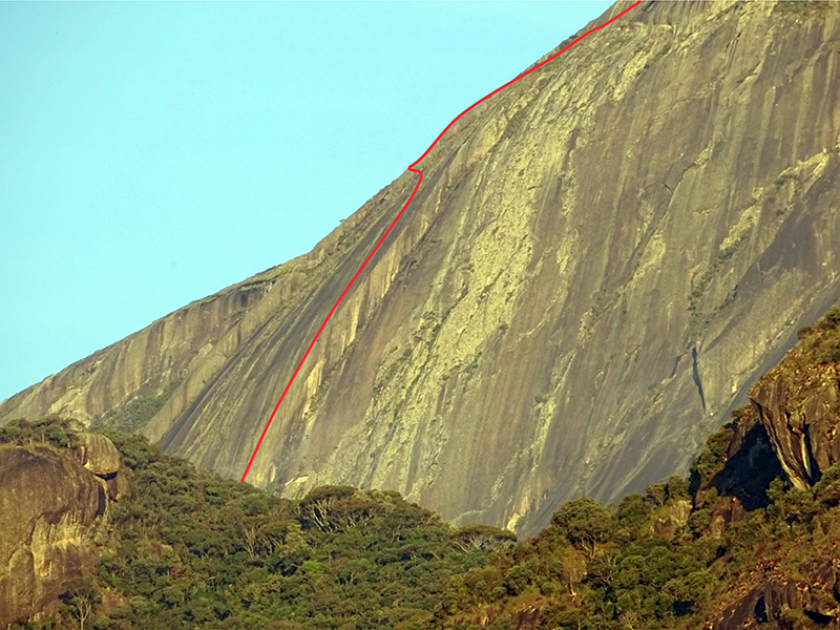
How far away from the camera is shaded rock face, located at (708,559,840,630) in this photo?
54.2 meters

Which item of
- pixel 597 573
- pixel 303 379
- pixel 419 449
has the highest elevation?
pixel 303 379

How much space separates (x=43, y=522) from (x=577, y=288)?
4415cm

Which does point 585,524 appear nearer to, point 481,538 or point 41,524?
point 481,538

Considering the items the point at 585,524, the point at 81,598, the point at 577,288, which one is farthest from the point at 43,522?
the point at 577,288

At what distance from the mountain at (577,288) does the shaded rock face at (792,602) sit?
5399 cm

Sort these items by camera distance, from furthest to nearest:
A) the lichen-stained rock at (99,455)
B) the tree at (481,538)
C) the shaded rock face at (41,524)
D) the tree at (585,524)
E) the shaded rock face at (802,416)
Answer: the lichen-stained rock at (99,455), the tree at (481,538), the shaded rock face at (41,524), the tree at (585,524), the shaded rock face at (802,416)

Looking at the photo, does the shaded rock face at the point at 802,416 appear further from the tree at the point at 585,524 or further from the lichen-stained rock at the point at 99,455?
the lichen-stained rock at the point at 99,455

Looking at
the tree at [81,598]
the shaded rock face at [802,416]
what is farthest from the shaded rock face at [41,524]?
the shaded rock face at [802,416]

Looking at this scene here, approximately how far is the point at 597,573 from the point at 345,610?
3197 cm

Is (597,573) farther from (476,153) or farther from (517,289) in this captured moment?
(476,153)

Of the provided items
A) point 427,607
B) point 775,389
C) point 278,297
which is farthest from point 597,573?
point 278,297

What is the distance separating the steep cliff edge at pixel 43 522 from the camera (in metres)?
102

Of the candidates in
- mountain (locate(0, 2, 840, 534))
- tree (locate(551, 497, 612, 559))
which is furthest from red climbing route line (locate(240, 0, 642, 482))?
tree (locate(551, 497, 612, 559))

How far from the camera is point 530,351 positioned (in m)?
136
